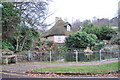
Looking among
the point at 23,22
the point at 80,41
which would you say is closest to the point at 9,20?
the point at 23,22

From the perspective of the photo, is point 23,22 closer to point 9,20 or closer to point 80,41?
point 9,20

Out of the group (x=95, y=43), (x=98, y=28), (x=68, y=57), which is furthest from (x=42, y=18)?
(x=98, y=28)

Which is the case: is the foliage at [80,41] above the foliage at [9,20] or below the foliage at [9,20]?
below

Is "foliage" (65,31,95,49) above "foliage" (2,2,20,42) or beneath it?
beneath

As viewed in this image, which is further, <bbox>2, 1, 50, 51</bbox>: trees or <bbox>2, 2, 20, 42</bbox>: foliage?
<bbox>2, 1, 50, 51</bbox>: trees

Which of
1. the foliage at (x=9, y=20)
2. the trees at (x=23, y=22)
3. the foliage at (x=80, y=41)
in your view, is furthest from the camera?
the foliage at (x=80, y=41)

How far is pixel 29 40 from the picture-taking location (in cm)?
780

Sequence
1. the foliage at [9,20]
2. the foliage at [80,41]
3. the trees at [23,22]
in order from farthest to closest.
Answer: the foliage at [80,41] → the trees at [23,22] → the foliage at [9,20]

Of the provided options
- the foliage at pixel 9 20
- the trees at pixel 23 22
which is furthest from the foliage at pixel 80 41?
the foliage at pixel 9 20

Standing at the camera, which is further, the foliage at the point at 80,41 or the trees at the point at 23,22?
the foliage at the point at 80,41

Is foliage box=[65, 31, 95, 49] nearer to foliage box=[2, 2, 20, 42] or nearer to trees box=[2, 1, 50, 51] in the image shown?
trees box=[2, 1, 50, 51]

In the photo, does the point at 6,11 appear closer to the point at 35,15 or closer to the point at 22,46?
the point at 35,15

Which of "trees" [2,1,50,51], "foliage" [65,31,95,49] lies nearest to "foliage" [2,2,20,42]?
"trees" [2,1,50,51]

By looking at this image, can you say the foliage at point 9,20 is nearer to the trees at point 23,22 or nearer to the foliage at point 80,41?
the trees at point 23,22
